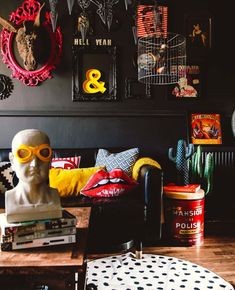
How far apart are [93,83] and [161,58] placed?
837mm

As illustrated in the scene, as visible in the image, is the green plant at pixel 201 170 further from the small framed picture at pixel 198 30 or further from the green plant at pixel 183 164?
the small framed picture at pixel 198 30

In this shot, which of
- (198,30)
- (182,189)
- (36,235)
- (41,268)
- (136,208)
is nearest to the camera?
(41,268)

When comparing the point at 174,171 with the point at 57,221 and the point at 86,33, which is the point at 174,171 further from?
the point at 57,221

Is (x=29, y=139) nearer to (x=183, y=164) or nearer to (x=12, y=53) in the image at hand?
(x=183, y=164)

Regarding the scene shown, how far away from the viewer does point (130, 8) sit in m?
3.85

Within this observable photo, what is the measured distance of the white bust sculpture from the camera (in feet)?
4.44

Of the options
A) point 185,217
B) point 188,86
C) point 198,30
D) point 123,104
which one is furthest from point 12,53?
point 185,217

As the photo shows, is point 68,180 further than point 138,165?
No

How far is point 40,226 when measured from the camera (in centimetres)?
133

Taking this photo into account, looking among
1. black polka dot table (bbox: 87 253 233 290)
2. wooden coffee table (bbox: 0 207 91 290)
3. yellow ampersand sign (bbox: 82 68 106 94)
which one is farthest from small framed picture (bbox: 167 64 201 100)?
wooden coffee table (bbox: 0 207 91 290)

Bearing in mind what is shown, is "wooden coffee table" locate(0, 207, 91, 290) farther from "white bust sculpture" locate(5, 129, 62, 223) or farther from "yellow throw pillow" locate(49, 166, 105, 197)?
"yellow throw pillow" locate(49, 166, 105, 197)

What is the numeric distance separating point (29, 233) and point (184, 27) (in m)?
3.41

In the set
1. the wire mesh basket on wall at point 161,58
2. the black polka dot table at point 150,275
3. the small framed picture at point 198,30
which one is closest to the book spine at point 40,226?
the black polka dot table at point 150,275

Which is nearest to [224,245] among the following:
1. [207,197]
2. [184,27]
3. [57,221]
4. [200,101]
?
[207,197]
